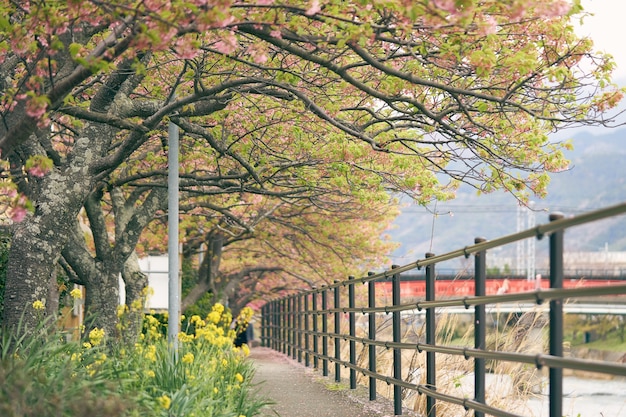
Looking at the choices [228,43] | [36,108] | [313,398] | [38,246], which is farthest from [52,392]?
[313,398]

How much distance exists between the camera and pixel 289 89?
878 centimetres

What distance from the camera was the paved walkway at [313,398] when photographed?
10195mm

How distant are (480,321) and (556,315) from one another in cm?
141

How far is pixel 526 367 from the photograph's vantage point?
1034cm

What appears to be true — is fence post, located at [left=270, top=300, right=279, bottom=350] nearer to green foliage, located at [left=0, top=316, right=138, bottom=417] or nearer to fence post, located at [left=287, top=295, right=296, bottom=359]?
fence post, located at [left=287, top=295, right=296, bottom=359]

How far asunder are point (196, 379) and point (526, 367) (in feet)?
12.2

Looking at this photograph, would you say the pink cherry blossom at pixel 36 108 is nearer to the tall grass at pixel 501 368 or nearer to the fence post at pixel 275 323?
the tall grass at pixel 501 368

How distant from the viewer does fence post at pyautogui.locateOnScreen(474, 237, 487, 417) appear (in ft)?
22.0

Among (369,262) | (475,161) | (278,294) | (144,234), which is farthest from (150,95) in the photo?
(278,294)

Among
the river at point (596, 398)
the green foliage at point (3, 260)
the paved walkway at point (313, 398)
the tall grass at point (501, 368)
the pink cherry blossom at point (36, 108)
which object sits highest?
the pink cherry blossom at point (36, 108)

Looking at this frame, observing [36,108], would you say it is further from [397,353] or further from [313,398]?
[313,398]

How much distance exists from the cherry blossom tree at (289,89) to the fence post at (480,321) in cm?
137

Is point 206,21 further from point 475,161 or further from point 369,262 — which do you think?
point 369,262

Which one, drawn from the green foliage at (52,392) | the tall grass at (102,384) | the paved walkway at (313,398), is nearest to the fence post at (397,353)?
the paved walkway at (313,398)
